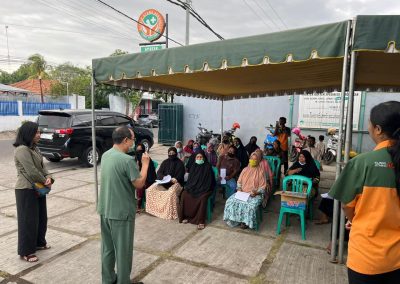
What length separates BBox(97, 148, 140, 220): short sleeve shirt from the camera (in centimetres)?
284

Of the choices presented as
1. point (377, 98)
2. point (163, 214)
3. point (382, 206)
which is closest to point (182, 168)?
point (163, 214)

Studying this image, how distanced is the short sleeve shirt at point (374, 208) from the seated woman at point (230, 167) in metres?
4.26

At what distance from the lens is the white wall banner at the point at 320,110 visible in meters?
11.1

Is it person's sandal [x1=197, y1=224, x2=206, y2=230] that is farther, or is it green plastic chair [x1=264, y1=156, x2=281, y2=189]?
green plastic chair [x1=264, y1=156, x2=281, y2=189]

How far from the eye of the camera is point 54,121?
8.98 meters

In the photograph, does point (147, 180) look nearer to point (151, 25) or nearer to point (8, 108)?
point (151, 25)

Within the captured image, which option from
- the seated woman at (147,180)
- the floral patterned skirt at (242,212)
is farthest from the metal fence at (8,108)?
the floral patterned skirt at (242,212)

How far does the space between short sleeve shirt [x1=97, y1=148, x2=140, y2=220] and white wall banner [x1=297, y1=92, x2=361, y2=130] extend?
980 centimetres

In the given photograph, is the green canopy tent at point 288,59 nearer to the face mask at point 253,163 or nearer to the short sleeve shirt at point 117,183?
the face mask at point 253,163

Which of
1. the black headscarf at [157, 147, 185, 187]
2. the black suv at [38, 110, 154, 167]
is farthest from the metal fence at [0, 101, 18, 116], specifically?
the black headscarf at [157, 147, 185, 187]

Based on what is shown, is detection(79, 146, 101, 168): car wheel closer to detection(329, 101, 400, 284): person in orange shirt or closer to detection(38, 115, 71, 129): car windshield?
detection(38, 115, 71, 129): car windshield

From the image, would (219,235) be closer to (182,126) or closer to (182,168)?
(182,168)

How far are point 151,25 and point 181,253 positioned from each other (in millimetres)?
14405

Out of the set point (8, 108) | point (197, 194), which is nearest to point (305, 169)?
point (197, 194)
